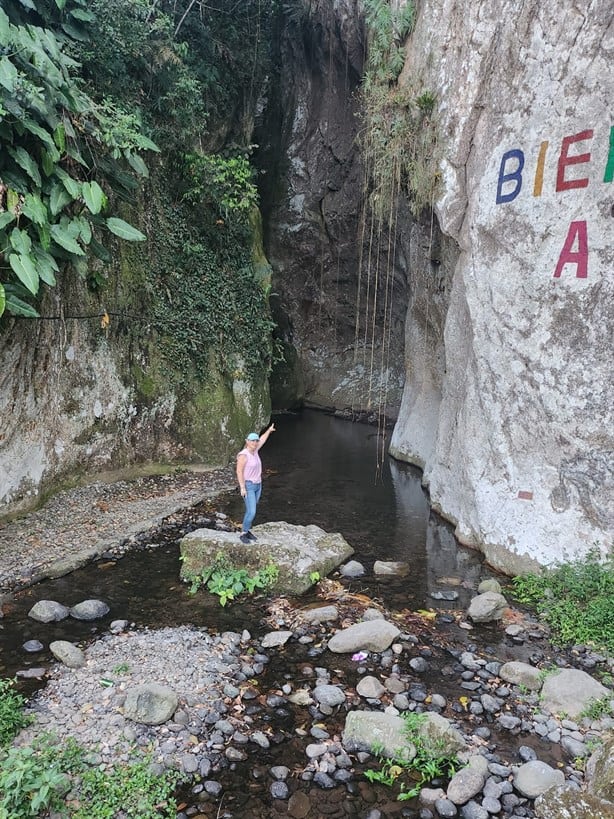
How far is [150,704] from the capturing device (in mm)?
4398

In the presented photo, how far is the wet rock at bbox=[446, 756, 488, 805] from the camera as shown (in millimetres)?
3781

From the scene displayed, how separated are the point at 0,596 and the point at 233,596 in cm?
266

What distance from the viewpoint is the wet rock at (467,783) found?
3781 mm

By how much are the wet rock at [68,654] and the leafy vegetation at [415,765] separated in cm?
283

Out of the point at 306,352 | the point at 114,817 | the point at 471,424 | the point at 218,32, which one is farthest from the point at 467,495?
the point at 306,352

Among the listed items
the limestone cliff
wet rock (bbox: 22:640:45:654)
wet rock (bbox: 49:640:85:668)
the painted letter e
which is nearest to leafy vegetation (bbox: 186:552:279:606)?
wet rock (bbox: 49:640:85:668)

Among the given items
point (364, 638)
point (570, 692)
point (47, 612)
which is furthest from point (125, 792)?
point (570, 692)

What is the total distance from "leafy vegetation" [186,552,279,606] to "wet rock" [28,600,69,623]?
1.46m

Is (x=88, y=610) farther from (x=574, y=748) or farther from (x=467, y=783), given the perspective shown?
(x=574, y=748)

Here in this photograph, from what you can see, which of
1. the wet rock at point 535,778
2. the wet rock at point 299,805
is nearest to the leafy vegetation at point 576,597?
the wet rock at point 535,778

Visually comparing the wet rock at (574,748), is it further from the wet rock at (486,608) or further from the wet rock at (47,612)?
the wet rock at (47,612)

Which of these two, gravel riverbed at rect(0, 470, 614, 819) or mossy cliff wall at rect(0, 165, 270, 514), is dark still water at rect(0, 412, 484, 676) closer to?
→ gravel riverbed at rect(0, 470, 614, 819)

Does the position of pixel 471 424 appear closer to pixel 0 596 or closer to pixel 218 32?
pixel 0 596

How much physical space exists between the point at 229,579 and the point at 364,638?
2002mm
